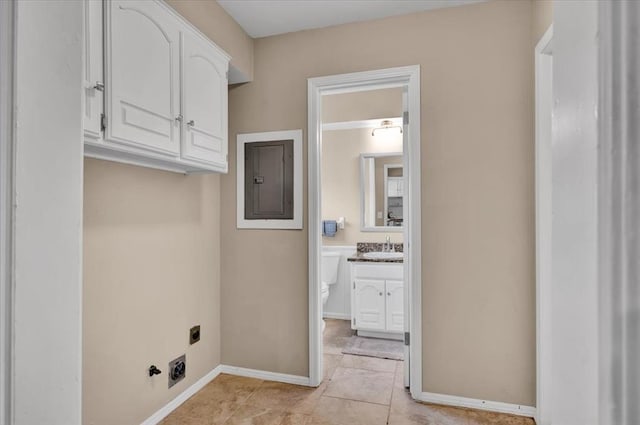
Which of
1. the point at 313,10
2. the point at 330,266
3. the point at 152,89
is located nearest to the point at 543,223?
the point at 313,10

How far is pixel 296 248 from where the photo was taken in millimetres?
2488

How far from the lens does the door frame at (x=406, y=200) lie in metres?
2.25

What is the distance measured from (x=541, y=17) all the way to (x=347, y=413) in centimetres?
246

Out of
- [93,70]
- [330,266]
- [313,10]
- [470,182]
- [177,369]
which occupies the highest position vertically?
[313,10]

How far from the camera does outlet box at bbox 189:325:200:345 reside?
2.29 meters

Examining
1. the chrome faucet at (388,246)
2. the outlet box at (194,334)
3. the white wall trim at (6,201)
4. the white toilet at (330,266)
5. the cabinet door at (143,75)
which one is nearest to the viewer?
the white wall trim at (6,201)

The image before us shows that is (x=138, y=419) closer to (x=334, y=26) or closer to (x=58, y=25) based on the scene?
(x=58, y=25)

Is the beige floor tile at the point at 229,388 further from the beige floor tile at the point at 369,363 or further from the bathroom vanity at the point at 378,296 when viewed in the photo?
the bathroom vanity at the point at 378,296

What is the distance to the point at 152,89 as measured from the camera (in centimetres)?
162

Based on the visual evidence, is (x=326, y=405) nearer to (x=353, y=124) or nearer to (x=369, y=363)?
(x=369, y=363)

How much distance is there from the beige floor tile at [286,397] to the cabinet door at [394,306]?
102cm

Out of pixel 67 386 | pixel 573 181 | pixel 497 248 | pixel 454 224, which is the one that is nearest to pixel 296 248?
pixel 454 224

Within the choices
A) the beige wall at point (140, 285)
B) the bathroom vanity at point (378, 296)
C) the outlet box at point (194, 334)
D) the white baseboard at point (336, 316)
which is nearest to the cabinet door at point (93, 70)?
the beige wall at point (140, 285)

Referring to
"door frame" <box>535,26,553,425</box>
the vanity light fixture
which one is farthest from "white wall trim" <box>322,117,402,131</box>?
"door frame" <box>535,26,553,425</box>
